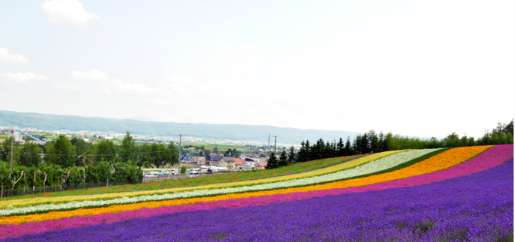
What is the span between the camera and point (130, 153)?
11781 centimetres

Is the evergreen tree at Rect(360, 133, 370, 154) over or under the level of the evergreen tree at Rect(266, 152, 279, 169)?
over

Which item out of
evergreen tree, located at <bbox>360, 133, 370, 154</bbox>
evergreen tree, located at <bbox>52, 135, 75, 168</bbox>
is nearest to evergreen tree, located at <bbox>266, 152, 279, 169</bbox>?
evergreen tree, located at <bbox>360, 133, 370, 154</bbox>

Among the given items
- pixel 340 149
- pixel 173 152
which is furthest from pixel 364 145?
pixel 173 152

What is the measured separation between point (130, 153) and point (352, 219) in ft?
401

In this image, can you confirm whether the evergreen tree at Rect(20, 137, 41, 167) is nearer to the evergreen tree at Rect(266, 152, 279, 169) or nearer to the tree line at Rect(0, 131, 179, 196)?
the tree line at Rect(0, 131, 179, 196)

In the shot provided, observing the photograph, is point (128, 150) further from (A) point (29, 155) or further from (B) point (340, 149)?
(B) point (340, 149)

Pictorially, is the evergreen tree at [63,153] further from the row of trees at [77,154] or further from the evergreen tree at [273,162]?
the evergreen tree at [273,162]

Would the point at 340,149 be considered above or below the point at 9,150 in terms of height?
above

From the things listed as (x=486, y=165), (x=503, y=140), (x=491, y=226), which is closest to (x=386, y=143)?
(x=503, y=140)

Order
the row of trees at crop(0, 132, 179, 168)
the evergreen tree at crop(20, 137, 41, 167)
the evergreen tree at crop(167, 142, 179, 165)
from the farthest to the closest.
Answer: the evergreen tree at crop(167, 142, 179, 165) → the row of trees at crop(0, 132, 179, 168) → the evergreen tree at crop(20, 137, 41, 167)

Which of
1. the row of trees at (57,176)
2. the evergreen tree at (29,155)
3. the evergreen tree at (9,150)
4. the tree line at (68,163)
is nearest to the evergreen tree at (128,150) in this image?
the tree line at (68,163)

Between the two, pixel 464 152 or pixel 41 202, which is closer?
pixel 41 202

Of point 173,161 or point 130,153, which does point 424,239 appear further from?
point 173,161

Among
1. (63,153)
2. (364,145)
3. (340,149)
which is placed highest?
(364,145)
